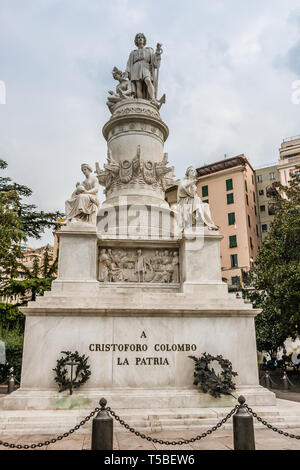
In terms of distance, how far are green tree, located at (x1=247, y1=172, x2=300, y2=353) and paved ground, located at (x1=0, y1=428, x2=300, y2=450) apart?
1162 cm

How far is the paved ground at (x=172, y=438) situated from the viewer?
691cm

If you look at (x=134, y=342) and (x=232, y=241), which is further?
(x=232, y=241)

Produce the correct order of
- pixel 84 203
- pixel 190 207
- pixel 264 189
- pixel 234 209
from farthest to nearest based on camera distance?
pixel 264 189 → pixel 234 209 → pixel 190 207 → pixel 84 203

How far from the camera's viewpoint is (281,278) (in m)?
20.3

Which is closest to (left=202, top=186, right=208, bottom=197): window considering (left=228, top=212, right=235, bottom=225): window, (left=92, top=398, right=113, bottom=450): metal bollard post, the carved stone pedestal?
(left=228, top=212, right=235, bottom=225): window

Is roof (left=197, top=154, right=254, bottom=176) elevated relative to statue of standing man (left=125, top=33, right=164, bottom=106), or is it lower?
elevated

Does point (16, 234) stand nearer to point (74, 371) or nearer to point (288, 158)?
point (74, 371)

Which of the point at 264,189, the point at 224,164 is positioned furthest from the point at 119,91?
the point at 264,189

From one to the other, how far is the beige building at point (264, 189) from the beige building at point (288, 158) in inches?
142

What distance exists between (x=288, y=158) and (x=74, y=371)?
1950 inches

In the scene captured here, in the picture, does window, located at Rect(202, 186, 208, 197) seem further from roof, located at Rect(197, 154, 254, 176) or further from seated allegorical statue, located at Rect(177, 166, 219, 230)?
seated allegorical statue, located at Rect(177, 166, 219, 230)

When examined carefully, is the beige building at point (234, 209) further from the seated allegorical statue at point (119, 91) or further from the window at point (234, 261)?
the seated allegorical statue at point (119, 91)

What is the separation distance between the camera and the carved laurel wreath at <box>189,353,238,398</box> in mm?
9797
